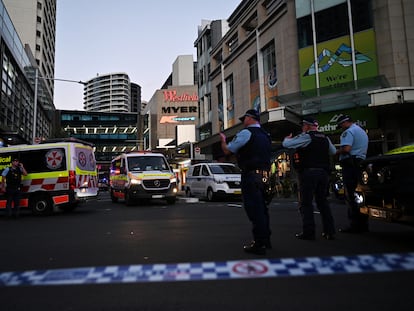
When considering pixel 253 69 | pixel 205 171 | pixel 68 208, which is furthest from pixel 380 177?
pixel 253 69

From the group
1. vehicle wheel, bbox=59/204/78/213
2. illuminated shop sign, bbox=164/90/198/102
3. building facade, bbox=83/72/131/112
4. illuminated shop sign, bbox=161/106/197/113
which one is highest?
building facade, bbox=83/72/131/112

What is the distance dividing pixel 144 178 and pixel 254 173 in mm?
9229

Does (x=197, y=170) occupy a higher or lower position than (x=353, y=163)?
higher

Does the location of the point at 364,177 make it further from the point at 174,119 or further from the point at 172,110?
the point at 172,110

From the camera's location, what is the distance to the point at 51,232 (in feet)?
22.4

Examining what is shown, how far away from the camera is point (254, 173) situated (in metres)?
4.59

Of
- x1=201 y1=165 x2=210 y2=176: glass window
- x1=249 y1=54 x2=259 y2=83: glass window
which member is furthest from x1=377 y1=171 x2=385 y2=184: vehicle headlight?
x1=249 y1=54 x2=259 y2=83: glass window

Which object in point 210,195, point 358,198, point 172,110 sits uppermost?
point 172,110

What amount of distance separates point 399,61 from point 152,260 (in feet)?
59.7

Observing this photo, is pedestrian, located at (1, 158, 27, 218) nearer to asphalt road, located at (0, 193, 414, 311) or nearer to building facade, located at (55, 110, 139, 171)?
asphalt road, located at (0, 193, 414, 311)

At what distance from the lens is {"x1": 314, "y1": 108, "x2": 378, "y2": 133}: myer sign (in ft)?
59.9

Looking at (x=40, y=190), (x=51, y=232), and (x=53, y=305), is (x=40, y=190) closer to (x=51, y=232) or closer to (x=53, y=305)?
(x=51, y=232)

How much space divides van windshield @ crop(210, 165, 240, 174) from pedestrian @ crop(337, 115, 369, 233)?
9.52 m

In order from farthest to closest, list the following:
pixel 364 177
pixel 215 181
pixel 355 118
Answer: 1. pixel 355 118
2. pixel 215 181
3. pixel 364 177
